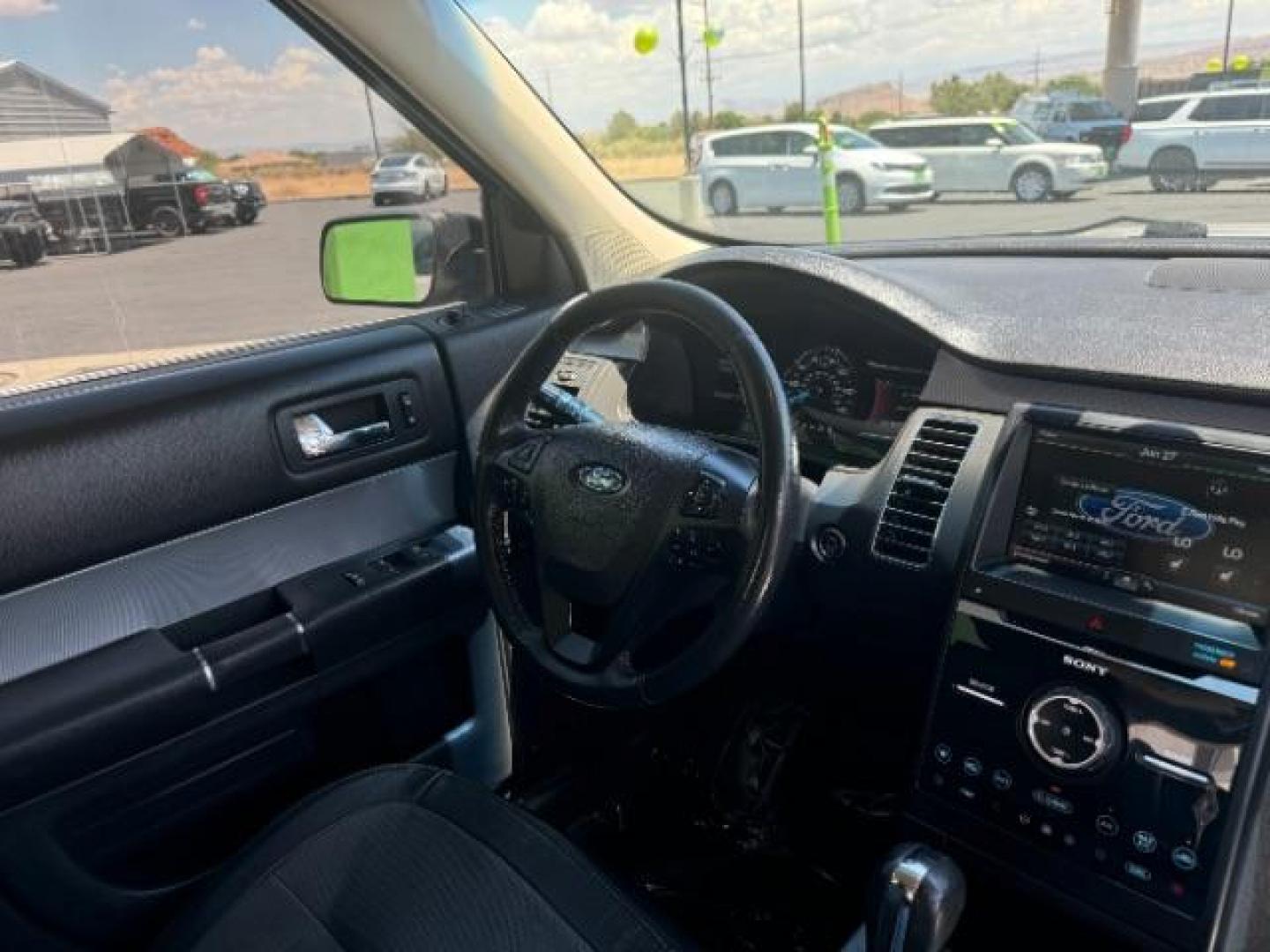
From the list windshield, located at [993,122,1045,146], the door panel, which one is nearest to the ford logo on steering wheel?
the door panel

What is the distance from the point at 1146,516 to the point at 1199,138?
1.38 metres

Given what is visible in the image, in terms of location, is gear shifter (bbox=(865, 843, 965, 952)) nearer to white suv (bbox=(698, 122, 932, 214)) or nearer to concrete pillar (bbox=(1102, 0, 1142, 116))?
concrete pillar (bbox=(1102, 0, 1142, 116))

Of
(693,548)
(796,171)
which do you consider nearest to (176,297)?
(693,548)

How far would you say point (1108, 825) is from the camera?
1407mm

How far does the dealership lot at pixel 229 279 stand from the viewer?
2.10m

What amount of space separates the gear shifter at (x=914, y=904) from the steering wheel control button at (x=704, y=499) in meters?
0.52

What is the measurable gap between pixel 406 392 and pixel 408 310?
307 millimetres

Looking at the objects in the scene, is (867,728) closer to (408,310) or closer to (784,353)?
(784,353)

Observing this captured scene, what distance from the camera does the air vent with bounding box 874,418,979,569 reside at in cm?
165

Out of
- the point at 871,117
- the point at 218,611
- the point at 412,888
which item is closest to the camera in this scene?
the point at 412,888

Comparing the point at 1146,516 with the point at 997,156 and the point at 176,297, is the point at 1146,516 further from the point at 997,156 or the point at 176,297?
the point at 997,156

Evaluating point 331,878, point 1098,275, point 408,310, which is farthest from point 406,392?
point 1098,275

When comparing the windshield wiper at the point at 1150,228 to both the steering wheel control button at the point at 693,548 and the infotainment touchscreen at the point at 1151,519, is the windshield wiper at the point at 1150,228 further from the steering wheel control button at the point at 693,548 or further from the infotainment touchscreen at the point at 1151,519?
the steering wheel control button at the point at 693,548

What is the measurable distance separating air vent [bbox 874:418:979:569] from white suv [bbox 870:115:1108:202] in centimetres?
124
